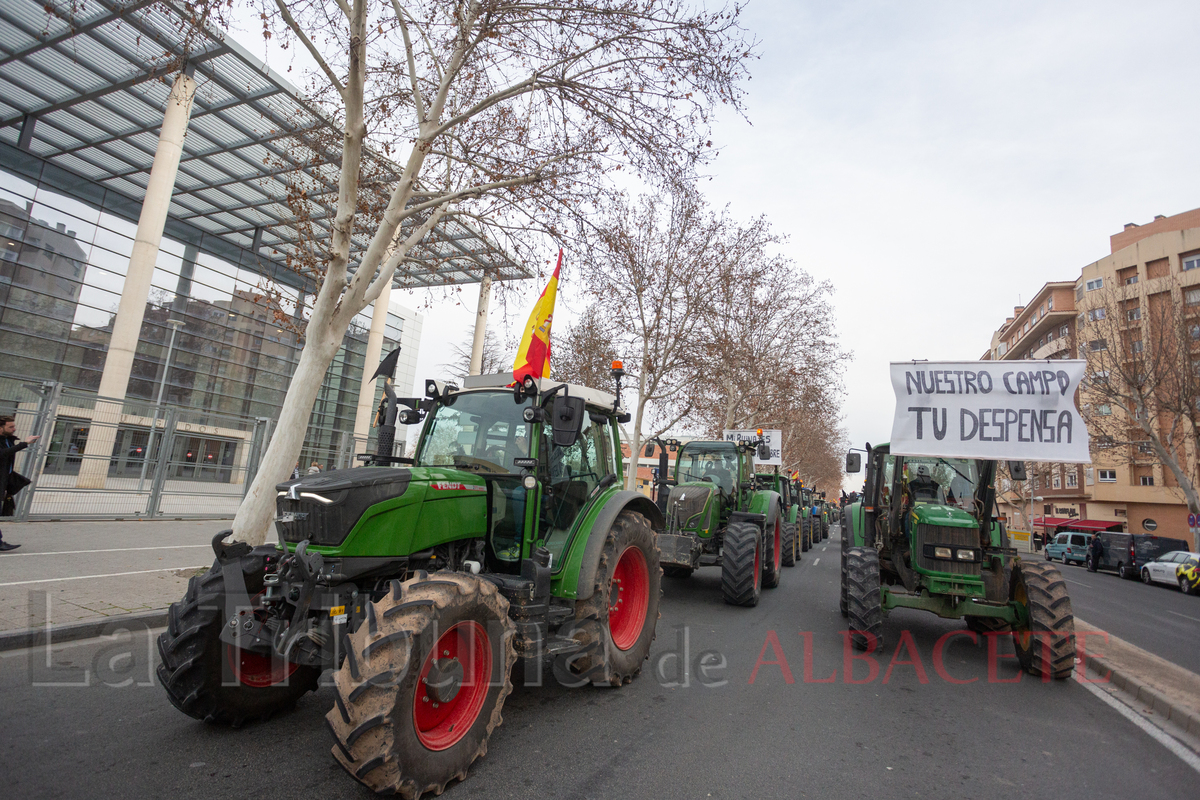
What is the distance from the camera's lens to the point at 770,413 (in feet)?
105

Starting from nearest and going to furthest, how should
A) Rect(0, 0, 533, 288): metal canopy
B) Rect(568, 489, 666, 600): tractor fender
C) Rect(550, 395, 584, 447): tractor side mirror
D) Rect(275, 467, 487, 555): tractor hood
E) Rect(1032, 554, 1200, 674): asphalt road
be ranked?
Rect(275, 467, 487, 555): tractor hood → Rect(550, 395, 584, 447): tractor side mirror → Rect(568, 489, 666, 600): tractor fender → Rect(1032, 554, 1200, 674): asphalt road → Rect(0, 0, 533, 288): metal canopy

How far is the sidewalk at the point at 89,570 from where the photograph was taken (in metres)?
5.10

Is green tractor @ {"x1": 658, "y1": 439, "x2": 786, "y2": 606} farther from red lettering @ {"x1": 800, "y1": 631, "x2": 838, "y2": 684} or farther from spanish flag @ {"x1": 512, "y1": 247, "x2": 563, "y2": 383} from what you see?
spanish flag @ {"x1": 512, "y1": 247, "x2": 563, "y2": 383}

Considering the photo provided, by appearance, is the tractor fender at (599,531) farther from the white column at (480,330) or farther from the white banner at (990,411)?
the white column at (480,330)

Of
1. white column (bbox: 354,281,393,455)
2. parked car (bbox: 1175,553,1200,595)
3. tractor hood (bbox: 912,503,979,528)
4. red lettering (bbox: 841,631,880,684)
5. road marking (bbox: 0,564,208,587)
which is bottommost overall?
road marking (bbox: 0,564,208,587)

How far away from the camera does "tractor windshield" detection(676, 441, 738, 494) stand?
1020 centimetres

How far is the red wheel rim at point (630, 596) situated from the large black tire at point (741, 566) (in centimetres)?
319

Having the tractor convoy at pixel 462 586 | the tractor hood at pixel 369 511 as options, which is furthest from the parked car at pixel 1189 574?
the tractor hood at pixel 369 511

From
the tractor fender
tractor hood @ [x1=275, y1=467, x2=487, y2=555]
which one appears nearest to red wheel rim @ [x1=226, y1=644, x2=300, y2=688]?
tractor hood @ [x1=275, y1=467, x2=487, y2=555]

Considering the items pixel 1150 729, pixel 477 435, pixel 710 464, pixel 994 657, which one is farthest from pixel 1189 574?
pixel 477 435

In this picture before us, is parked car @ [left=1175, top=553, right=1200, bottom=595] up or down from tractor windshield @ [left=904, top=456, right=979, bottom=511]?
down

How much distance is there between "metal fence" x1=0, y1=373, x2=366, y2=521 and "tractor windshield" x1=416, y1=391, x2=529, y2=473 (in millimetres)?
8110

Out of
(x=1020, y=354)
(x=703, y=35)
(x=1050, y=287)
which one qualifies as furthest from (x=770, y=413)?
(x=1020, y=354)

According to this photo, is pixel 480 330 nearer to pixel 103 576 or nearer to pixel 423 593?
pixel 103 576
